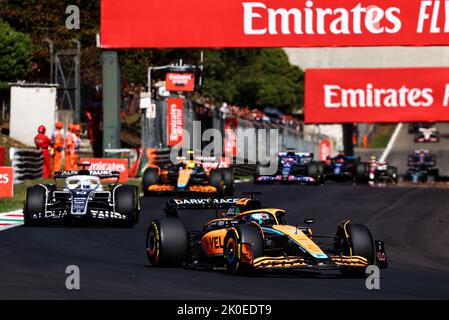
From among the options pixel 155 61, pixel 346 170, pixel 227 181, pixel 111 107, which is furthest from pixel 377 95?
pixel 155 61

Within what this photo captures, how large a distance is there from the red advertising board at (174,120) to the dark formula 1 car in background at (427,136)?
130 feet

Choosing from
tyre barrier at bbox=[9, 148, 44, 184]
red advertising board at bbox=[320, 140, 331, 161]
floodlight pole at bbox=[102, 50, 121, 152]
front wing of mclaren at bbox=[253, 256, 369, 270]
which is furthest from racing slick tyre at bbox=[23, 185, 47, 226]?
red advertising board at bbox=[320, 140, 331, 161]

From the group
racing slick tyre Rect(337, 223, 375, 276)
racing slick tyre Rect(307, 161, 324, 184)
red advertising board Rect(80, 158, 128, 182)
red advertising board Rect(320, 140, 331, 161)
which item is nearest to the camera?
racing slick tyre Rect(337, 223, 375, 276)

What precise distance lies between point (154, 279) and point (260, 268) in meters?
1.15

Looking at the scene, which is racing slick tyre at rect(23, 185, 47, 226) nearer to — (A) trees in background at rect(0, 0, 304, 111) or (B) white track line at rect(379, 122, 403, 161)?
(A) trees in background at rect(0, 0, 304, 111)

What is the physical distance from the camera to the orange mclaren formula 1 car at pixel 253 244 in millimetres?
12781

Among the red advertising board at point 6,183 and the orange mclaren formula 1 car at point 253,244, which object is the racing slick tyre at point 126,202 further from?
the red advertising board at point 6,183

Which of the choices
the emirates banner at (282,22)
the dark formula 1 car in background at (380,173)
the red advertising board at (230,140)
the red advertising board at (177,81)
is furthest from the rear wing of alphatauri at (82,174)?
the red advertising board at (177,81)

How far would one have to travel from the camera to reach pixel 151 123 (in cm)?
3872

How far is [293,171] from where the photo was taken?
3725 cm

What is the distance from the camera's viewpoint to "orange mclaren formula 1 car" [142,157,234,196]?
28.1 metres

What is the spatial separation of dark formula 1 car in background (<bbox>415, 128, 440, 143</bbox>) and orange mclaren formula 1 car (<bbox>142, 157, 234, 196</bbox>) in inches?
2004

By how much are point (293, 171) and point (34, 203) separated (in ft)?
61.6
